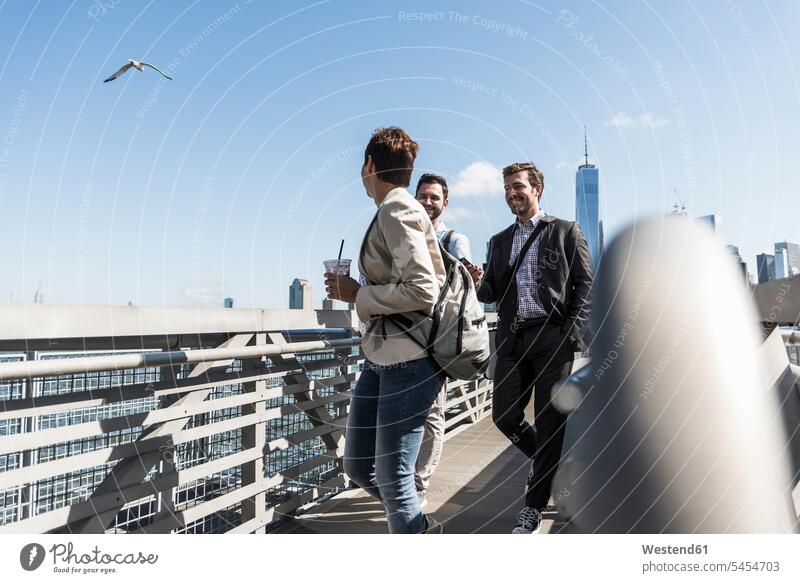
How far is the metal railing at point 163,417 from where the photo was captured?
1.86 m

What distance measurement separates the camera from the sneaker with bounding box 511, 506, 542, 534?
9.13 ft

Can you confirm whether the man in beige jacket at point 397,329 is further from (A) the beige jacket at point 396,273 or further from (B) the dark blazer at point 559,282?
(B) the dark blazer at point 559,282

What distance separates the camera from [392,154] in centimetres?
218

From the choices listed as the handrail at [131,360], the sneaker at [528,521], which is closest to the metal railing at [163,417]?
the handrail at [131,360]

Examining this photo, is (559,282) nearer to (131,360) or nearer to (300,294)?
(300,294)
